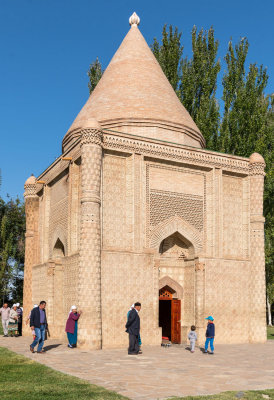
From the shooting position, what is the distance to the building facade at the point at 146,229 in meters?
12.6

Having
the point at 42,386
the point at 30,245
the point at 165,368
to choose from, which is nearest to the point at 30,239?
the point at 30,245

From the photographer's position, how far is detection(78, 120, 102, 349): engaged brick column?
11867 millimetres

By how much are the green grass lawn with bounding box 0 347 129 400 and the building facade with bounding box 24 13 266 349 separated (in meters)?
3.85

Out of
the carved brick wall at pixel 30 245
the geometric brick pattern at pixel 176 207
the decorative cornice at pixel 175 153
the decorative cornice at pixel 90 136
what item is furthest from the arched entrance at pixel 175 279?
the carved brick wall at pixel 30 245

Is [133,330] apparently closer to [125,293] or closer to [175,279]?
[125,293]

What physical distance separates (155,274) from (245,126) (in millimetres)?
9247

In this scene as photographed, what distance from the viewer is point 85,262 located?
1212 centimetres

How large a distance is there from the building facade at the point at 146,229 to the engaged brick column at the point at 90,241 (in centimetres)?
3

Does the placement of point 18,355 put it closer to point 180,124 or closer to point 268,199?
point 180,124

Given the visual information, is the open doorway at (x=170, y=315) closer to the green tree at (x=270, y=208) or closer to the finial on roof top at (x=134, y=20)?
the green tree at (x=270, y=208)

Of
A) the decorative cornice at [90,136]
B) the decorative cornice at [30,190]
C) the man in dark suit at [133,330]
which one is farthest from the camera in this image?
the decorative cornice at [30,190]

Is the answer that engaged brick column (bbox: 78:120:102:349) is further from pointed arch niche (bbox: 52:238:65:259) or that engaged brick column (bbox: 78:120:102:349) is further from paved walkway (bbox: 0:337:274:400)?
pointed arch niche (bbox: 52:238:65:259)

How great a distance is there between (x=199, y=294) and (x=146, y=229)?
2428mm

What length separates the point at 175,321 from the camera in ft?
46.4
